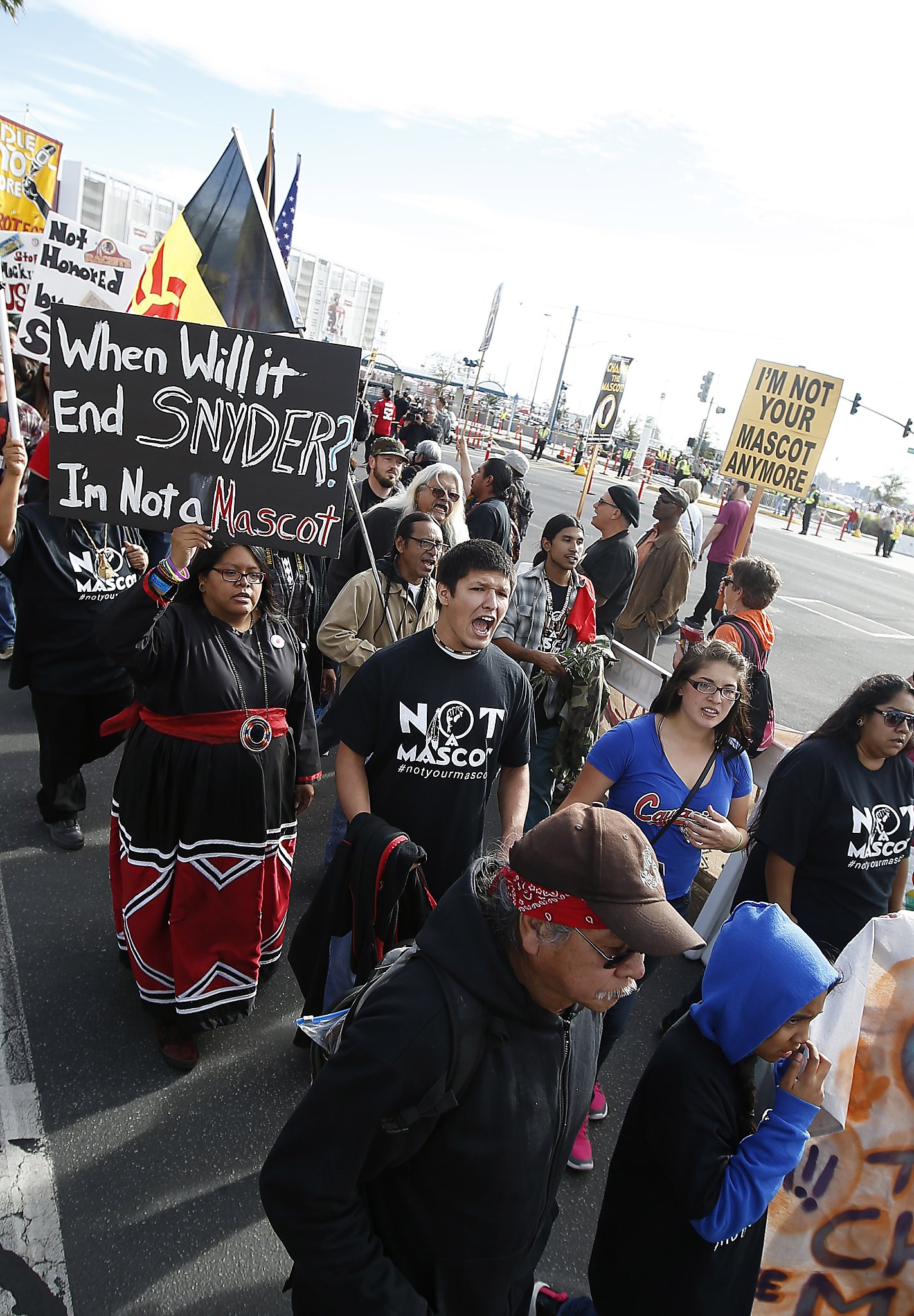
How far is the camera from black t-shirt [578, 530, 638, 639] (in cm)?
606

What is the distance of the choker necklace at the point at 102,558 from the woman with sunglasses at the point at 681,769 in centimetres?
277

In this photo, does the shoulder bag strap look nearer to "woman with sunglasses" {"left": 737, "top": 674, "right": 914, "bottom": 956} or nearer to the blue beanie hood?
"woman with sunglasses" {"left": 737, "top": 674, "right": 914, "bottom": 956}

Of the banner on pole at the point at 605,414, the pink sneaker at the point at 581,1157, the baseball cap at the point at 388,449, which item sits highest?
the banner on pole at the point at 605,414

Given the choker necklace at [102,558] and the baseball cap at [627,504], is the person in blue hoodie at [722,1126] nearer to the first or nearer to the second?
the choker necklace at [102,558]

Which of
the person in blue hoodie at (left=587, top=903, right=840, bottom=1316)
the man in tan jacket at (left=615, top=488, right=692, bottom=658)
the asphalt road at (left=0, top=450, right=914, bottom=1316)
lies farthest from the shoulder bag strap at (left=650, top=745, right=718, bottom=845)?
the man in tan jacket at (left=615, top=488, right=692, bottom=658)

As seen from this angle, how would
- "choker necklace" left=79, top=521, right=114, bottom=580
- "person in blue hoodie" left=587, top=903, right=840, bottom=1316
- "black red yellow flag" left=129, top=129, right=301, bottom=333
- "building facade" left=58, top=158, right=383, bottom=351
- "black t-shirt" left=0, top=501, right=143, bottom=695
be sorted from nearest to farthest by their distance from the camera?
"person in blue hoodie" left=587, top=903, right=840, bottom=1316, "black red yellow flag" left=129, top=129, right=301, bottom=333, "black t-shirt" left=0, top=501, right=143, bottom=695, "choker necklace" left=79, top=521, right=114, bottom=580, "building facade" left=58, top=158, right=383, bottom=351

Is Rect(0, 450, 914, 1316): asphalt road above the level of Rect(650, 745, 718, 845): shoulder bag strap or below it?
below

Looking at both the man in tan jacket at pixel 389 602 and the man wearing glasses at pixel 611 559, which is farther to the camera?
the man wearing glasses at pixel 611 559

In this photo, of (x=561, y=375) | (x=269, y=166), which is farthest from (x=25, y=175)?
(x=561, y=375)

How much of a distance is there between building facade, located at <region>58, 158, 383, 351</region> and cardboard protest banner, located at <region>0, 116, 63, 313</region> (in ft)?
185

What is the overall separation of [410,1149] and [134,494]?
8.43 ft

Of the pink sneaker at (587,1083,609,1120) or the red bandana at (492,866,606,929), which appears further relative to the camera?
the pink sneaker at (587,1083,609,1120)

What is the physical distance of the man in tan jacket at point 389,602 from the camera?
157 inches

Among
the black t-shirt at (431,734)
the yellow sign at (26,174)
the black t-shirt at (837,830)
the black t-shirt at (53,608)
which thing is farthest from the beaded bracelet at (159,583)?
the yellow sign at (26,174)
